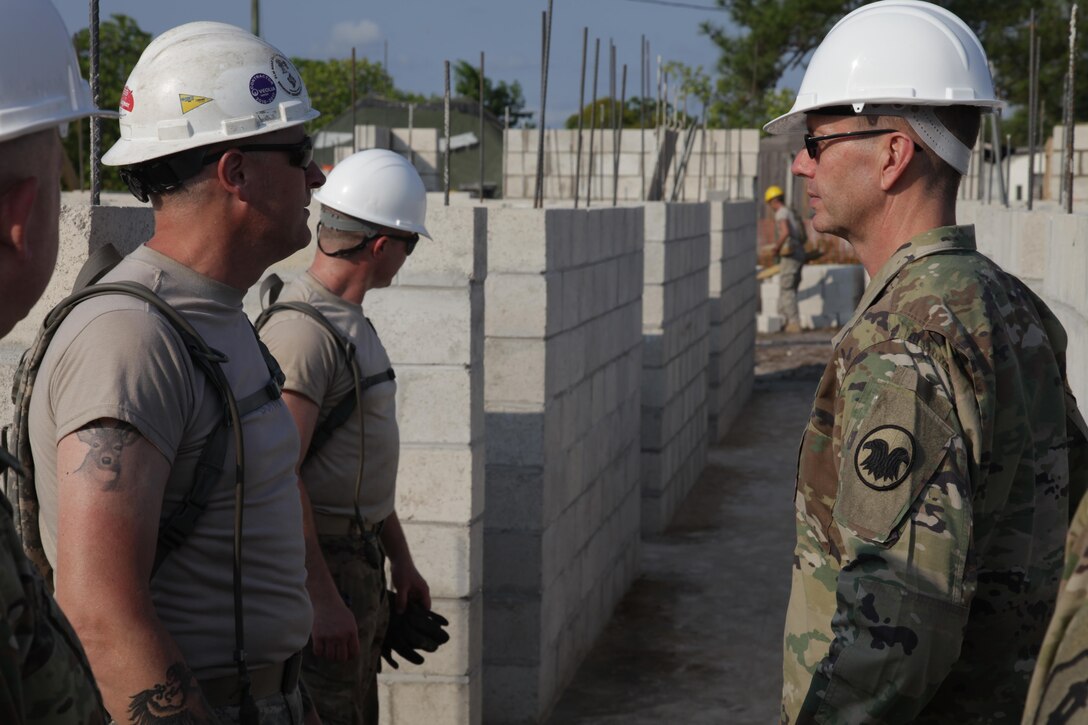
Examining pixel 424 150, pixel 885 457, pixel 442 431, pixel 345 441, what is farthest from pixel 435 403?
pixel 424 150

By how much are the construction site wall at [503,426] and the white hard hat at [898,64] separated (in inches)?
57.1

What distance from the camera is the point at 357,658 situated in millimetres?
3189

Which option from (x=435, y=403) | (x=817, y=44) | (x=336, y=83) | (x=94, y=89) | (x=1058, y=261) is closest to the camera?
(x=94, y=89)

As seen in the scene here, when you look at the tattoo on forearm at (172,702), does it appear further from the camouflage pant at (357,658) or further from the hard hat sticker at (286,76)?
the camouflage pant at (357,658)

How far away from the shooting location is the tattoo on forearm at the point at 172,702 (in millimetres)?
1819

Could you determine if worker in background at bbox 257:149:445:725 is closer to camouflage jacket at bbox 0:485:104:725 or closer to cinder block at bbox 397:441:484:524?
cinder block at bbox 397:441:484:524

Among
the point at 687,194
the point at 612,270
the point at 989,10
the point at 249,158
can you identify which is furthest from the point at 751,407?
the point at 989,10

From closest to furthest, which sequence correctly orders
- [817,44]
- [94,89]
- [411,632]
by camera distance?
[94,89]
[411,632]
[817,44]

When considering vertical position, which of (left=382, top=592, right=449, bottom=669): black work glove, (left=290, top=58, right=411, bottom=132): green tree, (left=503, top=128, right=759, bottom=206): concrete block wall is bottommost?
(left=382, top=592, right=449, bottom=669): black work glove

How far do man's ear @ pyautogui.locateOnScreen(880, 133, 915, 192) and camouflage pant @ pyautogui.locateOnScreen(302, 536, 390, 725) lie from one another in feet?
5.60

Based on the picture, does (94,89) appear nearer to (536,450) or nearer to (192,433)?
(192,433)

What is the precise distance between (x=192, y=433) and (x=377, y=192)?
1769 mm

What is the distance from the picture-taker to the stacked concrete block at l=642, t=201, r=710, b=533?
7.58 metres

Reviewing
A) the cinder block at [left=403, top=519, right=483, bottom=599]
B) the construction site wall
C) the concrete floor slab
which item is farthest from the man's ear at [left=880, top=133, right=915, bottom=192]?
the concrete floor slab
